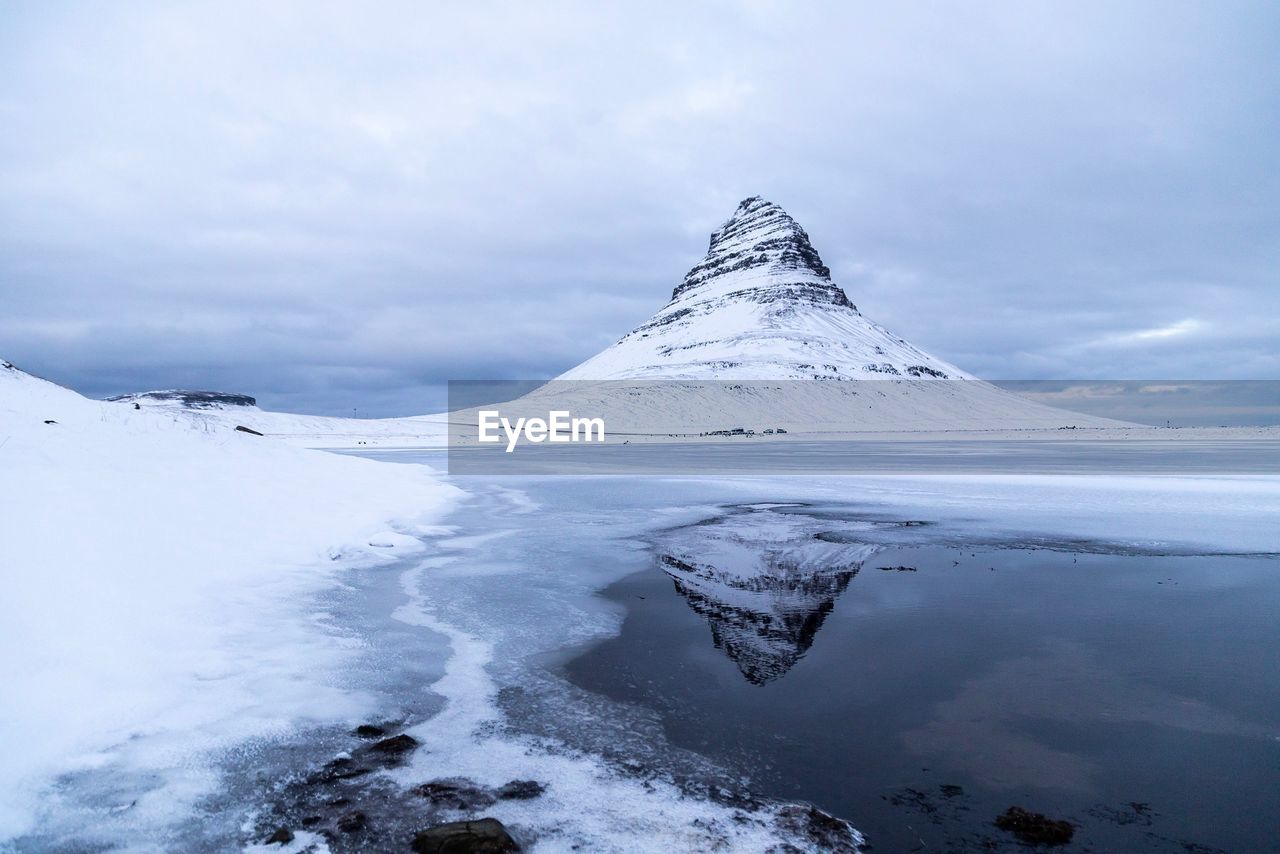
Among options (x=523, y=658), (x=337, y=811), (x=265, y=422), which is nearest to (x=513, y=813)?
(x=337, y=811)

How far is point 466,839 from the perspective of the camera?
12.4ft

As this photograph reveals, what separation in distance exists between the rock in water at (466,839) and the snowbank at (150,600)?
1681 mm

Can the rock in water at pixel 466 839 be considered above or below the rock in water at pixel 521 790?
above

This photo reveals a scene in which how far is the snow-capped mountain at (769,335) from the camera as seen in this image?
13800cm

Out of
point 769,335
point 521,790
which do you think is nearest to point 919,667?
point 521,790

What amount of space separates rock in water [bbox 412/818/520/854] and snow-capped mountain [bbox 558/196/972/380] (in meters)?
127

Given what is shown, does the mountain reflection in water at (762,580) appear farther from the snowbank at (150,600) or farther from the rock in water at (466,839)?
the snowbank at (150,600)

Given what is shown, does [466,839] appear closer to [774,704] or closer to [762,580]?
[774,704]

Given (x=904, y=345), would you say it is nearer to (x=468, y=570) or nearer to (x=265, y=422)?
(x=265, y=422)

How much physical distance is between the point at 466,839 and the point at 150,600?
518 cm

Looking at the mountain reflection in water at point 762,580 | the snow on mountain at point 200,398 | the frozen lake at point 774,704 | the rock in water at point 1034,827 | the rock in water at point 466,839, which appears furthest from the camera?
the snow on mountain at point 200,398

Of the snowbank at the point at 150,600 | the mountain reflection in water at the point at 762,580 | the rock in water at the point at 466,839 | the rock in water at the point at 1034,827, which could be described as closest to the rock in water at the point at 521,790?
the rock in water at the point at 466,839

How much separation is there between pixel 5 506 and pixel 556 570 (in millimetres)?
6628

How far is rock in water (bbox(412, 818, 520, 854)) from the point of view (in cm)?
375
